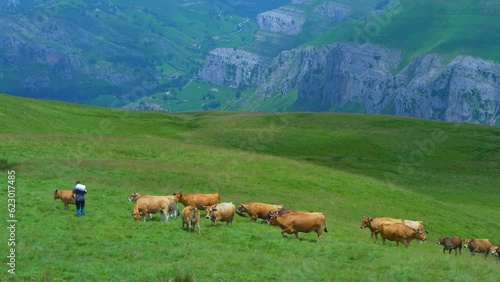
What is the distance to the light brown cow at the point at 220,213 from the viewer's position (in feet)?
111

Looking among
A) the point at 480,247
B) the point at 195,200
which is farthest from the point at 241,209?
the point at 480,247

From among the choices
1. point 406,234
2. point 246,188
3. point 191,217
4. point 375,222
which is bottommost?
point 246,188

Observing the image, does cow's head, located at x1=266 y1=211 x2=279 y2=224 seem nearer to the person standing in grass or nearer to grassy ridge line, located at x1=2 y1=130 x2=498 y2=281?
grassy ridge line, located at x1=2 y1=130 x2=498 y2=281

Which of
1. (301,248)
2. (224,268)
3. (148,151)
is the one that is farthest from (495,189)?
(224,268)

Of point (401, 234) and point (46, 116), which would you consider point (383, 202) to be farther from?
point (46, 116)

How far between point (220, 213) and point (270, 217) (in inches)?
145

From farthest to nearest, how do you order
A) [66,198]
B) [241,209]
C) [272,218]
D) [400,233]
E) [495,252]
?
1. [495,252]
2. [241,209]
3. [66,198]
4. [272,218]
5. [400,233]

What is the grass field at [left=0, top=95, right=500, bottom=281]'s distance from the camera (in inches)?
992

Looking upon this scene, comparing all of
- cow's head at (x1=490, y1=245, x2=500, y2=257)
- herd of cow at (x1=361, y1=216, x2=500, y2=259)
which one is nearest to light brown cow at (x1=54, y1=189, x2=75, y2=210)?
herd of cow at (x1=361, y1=216, x2=500, y2=259)

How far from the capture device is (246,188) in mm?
51094

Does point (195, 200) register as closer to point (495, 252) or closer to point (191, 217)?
point (191, 217)

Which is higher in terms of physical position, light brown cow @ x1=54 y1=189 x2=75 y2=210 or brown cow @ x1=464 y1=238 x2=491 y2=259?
light brown cow @ x1=54 y1=189 x2=75 y2=210

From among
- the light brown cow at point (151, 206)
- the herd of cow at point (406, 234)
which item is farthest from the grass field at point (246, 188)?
the light brown cow at point (151, 206)

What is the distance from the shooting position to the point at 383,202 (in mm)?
55188
